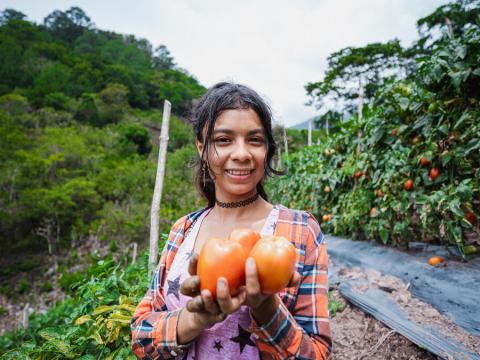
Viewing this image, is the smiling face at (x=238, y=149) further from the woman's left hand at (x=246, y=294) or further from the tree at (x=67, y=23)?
the tree at (x=67, y=23)

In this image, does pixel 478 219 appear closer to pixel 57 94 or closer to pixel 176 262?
pixel 176 262

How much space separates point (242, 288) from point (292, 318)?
8.1 inches

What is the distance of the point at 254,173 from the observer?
985 mm

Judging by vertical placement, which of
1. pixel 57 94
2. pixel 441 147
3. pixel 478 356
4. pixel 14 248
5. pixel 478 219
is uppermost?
pixel 57 94

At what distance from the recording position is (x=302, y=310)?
858mm

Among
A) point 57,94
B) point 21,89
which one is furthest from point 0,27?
point 57,94

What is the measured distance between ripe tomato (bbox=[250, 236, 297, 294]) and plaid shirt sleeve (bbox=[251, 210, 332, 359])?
12 cm

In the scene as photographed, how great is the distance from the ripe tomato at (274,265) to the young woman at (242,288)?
29mm

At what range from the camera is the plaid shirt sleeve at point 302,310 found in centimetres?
75

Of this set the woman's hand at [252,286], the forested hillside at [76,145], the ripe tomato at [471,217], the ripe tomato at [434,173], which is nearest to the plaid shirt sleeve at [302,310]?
the woman's hand at [252,286]

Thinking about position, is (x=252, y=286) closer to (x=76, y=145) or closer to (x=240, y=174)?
(x=240, y=174)

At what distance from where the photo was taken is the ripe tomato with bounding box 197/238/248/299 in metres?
0.66

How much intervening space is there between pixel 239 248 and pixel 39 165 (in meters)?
20.4

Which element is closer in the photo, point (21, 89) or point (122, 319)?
point (122, 319)
